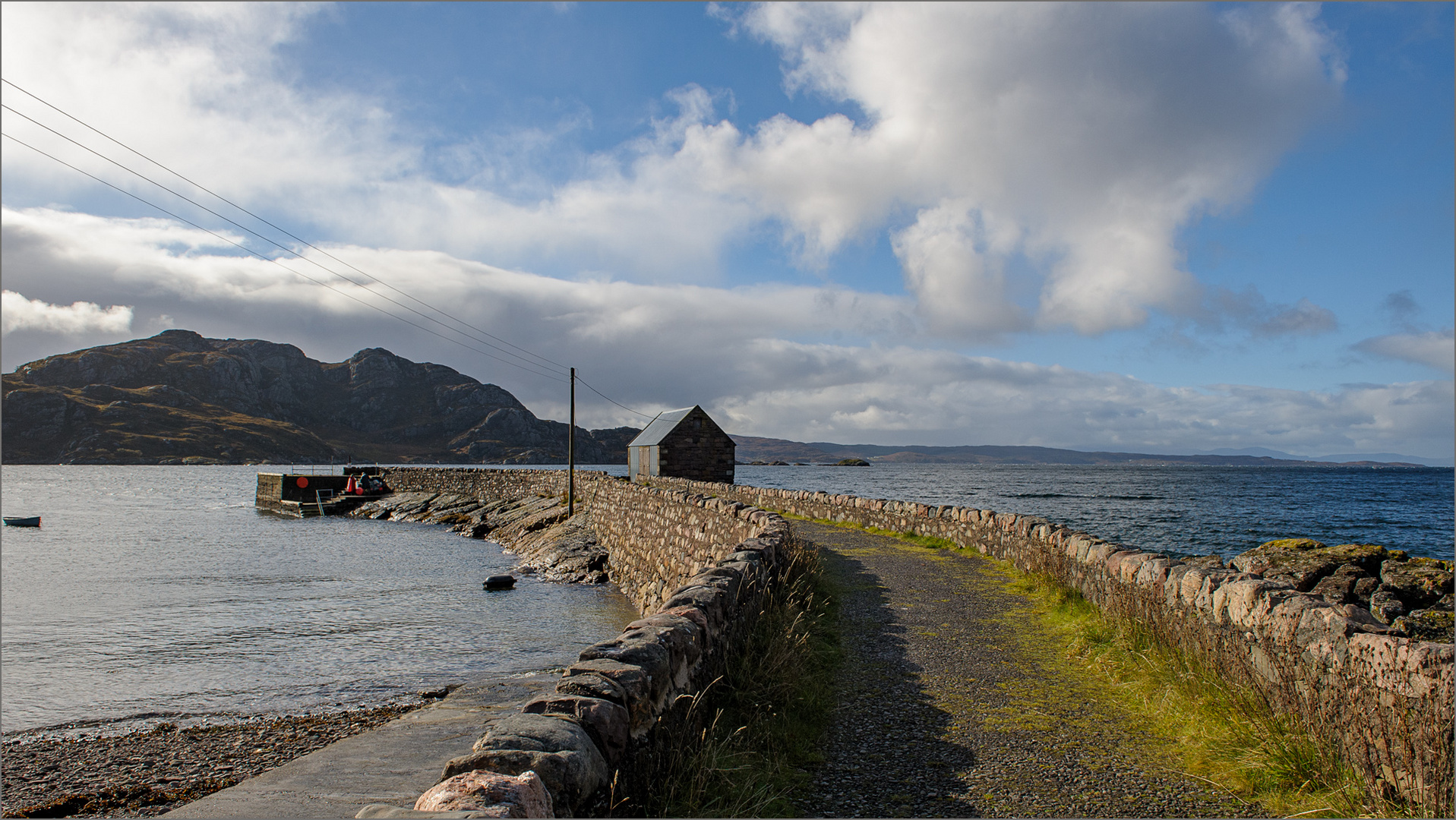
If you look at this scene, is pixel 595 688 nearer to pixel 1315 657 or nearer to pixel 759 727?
pixel 759 727

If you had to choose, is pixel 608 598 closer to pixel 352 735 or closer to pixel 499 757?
pixel 352 735

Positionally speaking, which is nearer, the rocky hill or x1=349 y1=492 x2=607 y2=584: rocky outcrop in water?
x1=349 y1=492 x2=607 y2=584: rocky outcrop in water

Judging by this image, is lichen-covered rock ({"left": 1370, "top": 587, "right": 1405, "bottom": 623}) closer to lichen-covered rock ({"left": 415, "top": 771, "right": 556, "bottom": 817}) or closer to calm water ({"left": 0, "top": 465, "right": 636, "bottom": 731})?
calm water ({"left": 0, "top": 465, "right": 636, "bottom": 731})

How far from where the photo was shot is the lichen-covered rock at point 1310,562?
14.0 meters

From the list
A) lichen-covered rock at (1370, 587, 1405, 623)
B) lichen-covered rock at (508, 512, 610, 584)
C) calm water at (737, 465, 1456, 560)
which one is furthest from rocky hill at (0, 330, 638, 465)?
lichen-covered rock at (1370, 587, 1405, 623)

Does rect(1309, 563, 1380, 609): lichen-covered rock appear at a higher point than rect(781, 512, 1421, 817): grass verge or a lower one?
lower

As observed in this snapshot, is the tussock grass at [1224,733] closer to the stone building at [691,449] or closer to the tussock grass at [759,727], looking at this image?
the tussock grass at [759,727]

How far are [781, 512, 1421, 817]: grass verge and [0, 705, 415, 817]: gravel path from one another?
338 inches

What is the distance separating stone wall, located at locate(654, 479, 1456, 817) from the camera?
357 cm

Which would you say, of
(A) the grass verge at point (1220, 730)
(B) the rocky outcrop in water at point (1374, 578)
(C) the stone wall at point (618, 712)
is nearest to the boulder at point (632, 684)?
(C) the stone wall at point (618, 712)

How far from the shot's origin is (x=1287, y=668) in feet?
15.1

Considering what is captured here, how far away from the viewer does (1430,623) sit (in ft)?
36.2

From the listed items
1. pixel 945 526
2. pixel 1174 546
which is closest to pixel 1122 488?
pixel 1174 546

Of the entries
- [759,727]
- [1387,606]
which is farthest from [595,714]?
[1387,606]
